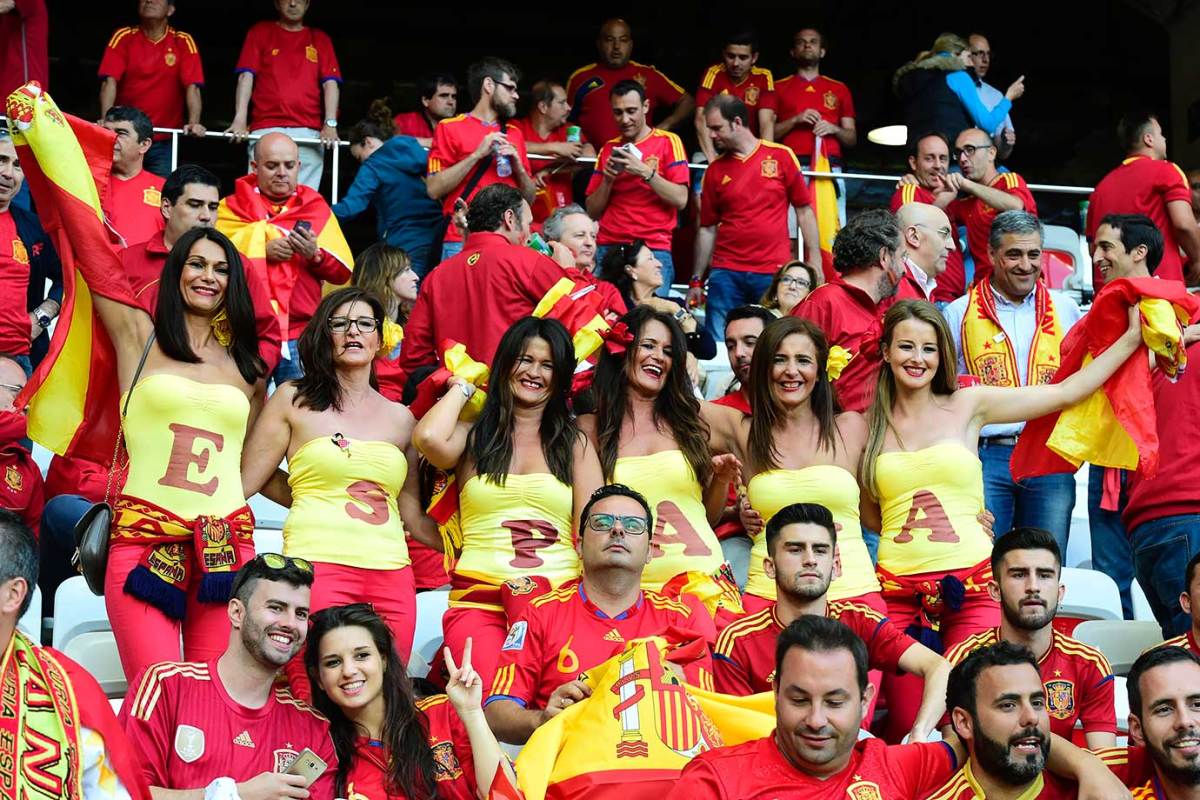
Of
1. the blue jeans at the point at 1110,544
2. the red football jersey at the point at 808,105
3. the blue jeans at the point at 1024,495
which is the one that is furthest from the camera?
the red football jersey at the point at 808,105

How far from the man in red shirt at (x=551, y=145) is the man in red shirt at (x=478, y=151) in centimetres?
90

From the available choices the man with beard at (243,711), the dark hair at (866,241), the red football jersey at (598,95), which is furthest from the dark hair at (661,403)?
the red football jersey at (598,95)

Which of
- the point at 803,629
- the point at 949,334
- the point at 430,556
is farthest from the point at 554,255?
the point at 803,629

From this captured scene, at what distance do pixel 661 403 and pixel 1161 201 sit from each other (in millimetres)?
3849

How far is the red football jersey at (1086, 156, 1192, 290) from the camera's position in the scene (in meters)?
8.50

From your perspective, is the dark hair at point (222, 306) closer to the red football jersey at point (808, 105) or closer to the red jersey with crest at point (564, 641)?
the red jersey with crest at point (564, 641)

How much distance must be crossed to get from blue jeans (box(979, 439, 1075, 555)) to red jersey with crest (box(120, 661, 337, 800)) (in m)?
2.95

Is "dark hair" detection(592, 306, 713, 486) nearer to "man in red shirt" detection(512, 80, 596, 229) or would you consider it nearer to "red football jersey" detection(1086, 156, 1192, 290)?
"red football jersey" detection(1086, 156, 1192, 290)

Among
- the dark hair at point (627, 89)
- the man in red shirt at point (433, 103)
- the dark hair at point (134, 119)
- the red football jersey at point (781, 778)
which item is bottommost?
the red football jersey at point (781, 778)

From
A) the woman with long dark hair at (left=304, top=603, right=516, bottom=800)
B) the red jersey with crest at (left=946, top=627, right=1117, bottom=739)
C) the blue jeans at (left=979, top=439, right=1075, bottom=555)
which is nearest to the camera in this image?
the woman with long dark hair at (left=304, top=603, right=516, bottom=800)

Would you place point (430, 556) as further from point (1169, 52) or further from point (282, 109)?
point (1169, 52)

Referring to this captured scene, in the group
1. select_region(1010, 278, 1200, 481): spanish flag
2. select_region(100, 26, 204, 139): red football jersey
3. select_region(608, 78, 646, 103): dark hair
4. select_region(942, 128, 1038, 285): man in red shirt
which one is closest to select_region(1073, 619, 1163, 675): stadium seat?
→ select_region(1010, 278, 1200, 481): spanish flag

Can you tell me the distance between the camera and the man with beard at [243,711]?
14.0 feet

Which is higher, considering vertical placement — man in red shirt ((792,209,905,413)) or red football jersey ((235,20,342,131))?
red football jersey ((235,20,342,131))
